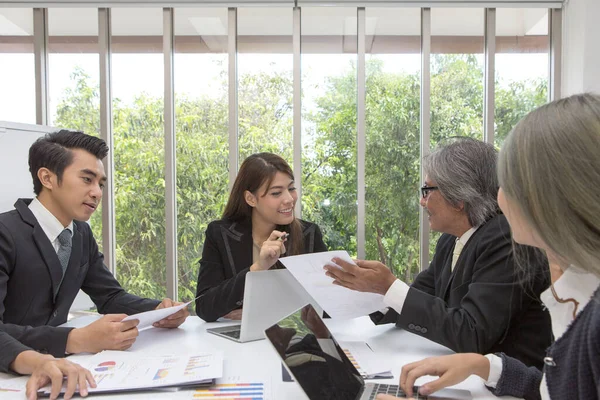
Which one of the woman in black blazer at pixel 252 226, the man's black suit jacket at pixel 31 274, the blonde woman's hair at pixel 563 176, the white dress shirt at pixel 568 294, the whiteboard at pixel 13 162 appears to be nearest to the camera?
the blonde woman's hair at pixel 563 176

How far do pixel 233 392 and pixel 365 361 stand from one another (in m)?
0.41

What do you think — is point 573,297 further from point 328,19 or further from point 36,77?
point 36,77

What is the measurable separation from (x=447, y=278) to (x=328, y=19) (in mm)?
2673

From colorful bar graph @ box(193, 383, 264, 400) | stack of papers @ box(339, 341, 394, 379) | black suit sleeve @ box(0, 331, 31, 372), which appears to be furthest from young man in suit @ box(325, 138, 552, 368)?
black suit sleeve @ box(0, 331, 31, 372)

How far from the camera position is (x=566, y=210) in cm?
77

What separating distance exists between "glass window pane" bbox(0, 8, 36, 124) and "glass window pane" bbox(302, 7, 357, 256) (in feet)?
7.14

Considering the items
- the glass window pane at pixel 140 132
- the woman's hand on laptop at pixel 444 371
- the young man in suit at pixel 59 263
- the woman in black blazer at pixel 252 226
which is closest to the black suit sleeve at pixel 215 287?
the woman in black blazer at pixel 252 226

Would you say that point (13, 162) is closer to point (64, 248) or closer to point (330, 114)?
point (64, 248)

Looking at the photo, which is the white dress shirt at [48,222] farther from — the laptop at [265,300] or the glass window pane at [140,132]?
the glass window pane at [140,132]

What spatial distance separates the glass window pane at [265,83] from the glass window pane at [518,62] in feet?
5.45

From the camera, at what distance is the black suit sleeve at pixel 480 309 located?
4.63ft

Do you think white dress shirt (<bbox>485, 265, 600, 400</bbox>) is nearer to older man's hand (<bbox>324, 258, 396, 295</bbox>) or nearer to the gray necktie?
older man's hand (<bbox>324, 258, 396, 295</bbox>)

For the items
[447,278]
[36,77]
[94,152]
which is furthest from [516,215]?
[36,77]

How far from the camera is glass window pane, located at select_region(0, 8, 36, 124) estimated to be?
3852 mm
